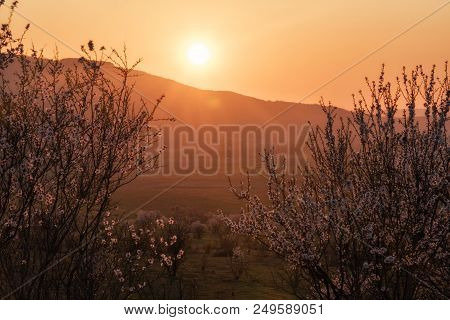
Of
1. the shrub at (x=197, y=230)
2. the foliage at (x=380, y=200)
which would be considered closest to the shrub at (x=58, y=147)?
the foliage at (x=380, y=200)

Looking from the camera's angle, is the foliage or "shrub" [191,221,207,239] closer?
the foliage

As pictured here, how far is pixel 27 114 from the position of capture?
6848 millimetres

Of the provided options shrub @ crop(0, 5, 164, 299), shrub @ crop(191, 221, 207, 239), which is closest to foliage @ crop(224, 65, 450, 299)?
shrub @ crop(0, 5, 164, 299)

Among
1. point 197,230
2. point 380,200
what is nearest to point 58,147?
point 380,200

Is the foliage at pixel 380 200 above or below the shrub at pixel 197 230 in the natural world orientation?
above

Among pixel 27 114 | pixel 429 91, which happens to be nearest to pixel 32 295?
pixel 27 114

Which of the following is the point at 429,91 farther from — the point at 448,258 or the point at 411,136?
the point at 448,258

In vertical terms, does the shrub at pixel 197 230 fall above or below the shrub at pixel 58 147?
below

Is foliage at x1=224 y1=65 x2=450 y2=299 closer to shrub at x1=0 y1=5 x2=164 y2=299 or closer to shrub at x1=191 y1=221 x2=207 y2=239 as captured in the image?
shrub at x1=0 y1=5 x2=164 y2=299

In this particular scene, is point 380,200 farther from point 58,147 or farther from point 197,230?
point 197,230

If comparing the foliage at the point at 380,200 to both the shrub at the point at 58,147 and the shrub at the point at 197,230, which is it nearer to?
the shrub at the point at 58,147

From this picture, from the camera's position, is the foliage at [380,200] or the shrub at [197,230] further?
the shrub at [197,230]
